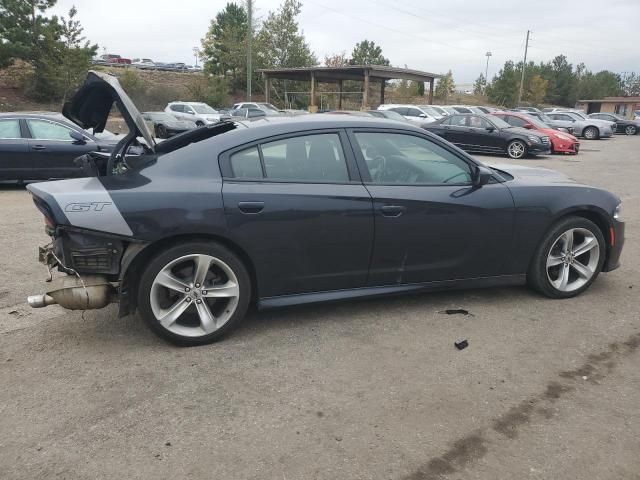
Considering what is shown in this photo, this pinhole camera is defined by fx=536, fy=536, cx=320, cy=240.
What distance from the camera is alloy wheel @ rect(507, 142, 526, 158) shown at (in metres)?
17.6

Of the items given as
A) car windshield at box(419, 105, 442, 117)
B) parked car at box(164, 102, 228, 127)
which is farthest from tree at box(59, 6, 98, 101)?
car windshield at box(419, 105, 442, 117)

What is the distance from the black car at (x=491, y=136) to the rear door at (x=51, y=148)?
12.8m

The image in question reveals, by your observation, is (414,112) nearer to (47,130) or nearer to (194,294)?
(47,130)

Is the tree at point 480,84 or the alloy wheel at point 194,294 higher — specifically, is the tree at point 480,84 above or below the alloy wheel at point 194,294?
above

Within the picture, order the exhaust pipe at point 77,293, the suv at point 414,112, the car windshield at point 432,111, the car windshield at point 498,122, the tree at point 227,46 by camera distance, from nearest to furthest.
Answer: the exhaust pipe at point 77,293
the car windshield at point 498,122
the suv at point 414,112
the car windshield at point 432,111
the tree at point 227,46

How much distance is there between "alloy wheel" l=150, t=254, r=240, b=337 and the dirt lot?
0.18 metres

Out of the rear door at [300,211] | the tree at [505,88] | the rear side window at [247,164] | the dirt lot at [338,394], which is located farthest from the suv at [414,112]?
the tree at [505,88]

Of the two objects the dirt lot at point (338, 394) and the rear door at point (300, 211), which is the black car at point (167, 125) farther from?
the rear door at point (300, 211)

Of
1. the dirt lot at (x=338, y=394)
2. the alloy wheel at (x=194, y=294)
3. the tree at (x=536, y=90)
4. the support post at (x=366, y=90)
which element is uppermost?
the tree at (x=536, y=90)

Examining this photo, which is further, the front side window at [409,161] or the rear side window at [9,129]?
the rear side window at [9,129]

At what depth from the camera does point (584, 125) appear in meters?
29.2

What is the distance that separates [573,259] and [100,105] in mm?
4112

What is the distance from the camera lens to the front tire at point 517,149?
57.7 ft

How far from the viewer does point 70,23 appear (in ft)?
110
